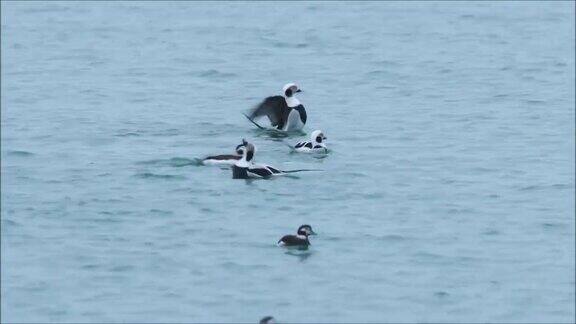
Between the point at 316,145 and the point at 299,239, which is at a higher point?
the point at 316,145

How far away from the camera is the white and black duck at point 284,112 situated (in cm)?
3055

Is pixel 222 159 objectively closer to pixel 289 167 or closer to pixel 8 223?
pixel 289 167

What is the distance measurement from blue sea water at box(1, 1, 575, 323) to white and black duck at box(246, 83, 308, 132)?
415 mm

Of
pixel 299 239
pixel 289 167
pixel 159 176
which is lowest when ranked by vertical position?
pixel 299 239

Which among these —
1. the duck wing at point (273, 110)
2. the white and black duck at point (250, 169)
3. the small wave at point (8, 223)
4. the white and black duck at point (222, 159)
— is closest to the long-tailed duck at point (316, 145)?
the white and black duck at point (222, 159)

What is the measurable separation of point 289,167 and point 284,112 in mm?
4104

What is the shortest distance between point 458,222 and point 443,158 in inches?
188

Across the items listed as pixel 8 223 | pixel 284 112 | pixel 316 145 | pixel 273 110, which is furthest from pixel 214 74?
pixel 8 223

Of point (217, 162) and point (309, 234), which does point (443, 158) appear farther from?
point (309, 234)

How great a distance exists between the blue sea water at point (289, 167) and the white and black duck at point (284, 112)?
1.36 ft

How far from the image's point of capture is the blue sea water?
1986 cm

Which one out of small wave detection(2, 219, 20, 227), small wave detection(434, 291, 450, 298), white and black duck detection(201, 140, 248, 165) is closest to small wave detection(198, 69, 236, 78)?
white and black duck detection(201, 140, 248, 165)

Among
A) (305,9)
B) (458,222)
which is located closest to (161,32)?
(305,9)

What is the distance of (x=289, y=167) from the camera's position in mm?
26844
